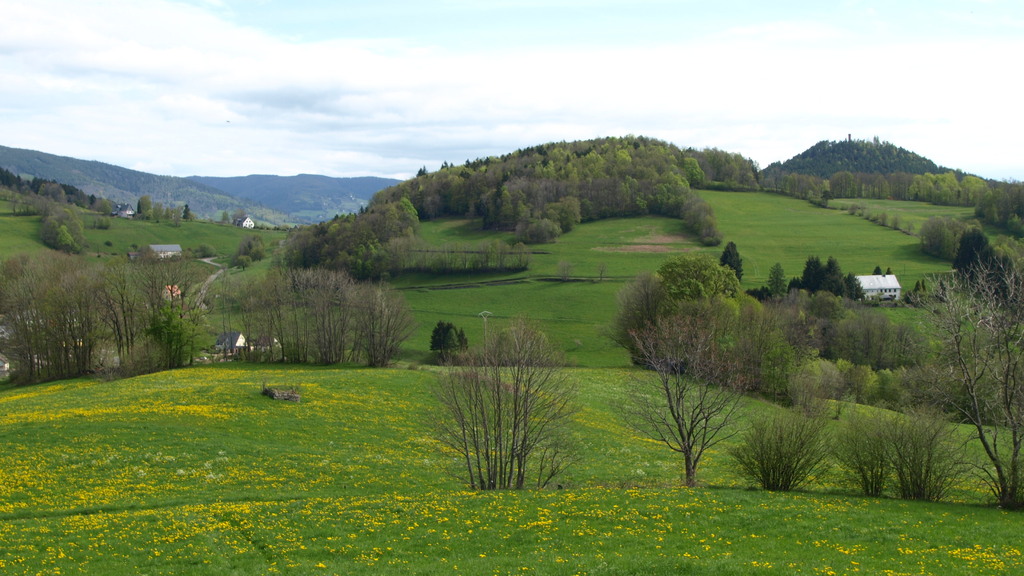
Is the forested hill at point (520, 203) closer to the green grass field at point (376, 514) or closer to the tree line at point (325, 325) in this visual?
the tree line at point (325, 325)

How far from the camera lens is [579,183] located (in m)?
161

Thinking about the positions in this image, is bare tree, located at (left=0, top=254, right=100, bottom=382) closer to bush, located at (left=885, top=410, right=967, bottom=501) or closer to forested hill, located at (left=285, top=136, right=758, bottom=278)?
forested hill, located at (left=285, top=136, right=758, bottom=278)

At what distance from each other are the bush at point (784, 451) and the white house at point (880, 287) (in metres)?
86.6

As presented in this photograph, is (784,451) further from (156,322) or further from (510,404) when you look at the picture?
(156,322)

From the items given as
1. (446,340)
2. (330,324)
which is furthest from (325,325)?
(446,340)

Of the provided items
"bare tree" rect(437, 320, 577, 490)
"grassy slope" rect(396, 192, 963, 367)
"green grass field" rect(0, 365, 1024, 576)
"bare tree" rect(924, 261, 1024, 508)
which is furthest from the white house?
"bare tree" rect(437, 320, 577, 490)

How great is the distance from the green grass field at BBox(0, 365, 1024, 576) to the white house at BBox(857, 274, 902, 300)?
79043 millimetres

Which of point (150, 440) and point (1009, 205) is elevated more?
point (1009, 205)

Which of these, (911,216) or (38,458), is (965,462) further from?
(911,216)

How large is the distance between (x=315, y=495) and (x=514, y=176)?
150 m

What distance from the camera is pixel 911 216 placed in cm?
14962

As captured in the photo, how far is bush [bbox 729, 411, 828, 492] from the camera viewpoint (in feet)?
88.7

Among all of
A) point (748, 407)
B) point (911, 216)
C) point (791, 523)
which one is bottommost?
point (748, 407)

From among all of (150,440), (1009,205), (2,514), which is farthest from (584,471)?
(1009,205)
